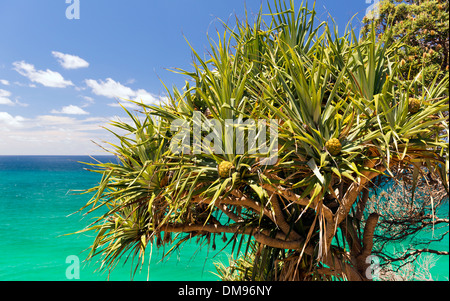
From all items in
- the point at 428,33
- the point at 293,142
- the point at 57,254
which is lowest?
the point at 57,254

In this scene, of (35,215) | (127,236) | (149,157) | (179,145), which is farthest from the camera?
(35,215)

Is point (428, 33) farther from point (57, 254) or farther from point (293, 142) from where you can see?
point (57, 254)

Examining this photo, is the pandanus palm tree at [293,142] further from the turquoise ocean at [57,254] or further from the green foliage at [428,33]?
the turquoise ocean at [57,254]

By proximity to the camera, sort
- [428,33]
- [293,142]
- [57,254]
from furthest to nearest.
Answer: [57,254], [428,33], [293,142]

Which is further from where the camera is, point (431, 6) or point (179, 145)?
point (431, 6)

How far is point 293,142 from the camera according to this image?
2.34m

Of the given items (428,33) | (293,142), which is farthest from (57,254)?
(428,33)

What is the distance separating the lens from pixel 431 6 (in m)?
6.04

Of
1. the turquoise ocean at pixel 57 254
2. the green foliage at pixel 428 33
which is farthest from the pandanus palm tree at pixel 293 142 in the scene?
the turquoise ocean at pixel 57 254
